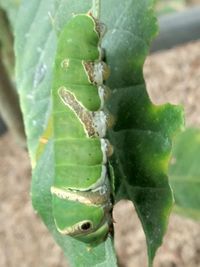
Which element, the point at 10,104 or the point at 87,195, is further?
the point at 10,104

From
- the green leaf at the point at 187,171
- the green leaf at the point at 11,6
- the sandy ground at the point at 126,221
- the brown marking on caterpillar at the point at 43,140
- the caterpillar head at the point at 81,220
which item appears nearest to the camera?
the caterpillar head at the point at 81,220

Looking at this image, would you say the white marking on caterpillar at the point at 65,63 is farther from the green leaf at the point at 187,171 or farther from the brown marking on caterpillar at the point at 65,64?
the green leaf at the point at 187,171

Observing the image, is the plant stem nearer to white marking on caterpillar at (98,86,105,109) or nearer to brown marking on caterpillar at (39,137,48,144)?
brown marking on caterpillar at (39,137,48,144)

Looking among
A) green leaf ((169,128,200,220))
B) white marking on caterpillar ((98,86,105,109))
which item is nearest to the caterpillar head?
white marking on caterpillar ((98,86,105,109))

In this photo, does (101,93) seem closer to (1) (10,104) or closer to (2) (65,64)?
(2) (65,64)

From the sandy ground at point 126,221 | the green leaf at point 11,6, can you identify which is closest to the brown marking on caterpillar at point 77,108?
the green leaf at point 11,6

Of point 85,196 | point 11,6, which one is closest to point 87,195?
point 85,196
